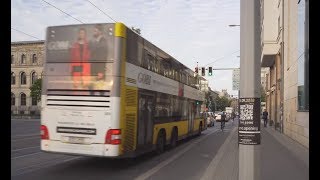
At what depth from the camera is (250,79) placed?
6.99m

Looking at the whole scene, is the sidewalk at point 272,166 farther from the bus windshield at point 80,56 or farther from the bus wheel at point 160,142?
the bus windshield at point 80,56

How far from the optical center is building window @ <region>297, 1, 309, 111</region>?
17.2m

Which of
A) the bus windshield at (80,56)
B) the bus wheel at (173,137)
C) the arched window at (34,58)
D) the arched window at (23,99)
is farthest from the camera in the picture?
the arched window at (23,99)

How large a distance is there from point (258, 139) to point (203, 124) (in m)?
20.0

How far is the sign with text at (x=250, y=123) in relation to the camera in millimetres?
6953

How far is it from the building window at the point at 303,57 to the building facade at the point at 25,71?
6644 cm

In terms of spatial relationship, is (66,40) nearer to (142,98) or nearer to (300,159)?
(142,98)

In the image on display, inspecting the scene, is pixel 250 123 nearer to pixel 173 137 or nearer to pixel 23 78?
pixel 173 137

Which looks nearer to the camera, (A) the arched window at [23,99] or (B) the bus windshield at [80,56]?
(B) the bus windshield at [80,56]

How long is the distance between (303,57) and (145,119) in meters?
8.63

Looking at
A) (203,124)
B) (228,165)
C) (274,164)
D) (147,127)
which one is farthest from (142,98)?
(203,124)

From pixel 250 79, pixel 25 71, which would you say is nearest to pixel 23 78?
pixel 25 71

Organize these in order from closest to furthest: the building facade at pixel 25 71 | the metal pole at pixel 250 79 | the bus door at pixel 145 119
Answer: the metal pole at pixel 250 79 → the bus door at pixel 145 119 → the building facade at pixel 25 71

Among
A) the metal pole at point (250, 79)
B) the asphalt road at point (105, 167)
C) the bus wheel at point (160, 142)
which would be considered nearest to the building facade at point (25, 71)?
the asphalt road at point (105, 167)
